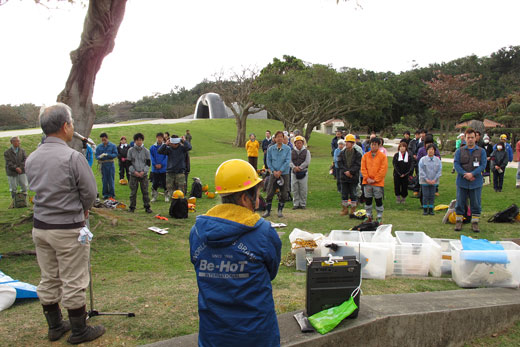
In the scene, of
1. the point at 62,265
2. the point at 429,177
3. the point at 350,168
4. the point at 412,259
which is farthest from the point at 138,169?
the point at 429,177

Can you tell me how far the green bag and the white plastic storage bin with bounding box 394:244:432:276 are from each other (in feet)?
7.58

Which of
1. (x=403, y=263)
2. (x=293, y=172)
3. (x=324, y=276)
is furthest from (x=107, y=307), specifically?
(x=293, y=172)

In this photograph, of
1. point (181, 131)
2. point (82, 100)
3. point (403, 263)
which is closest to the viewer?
point (403, 263)

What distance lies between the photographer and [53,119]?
10.3 ft

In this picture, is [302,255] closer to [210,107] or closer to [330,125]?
[210,107]

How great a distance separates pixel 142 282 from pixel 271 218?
463 centimetres

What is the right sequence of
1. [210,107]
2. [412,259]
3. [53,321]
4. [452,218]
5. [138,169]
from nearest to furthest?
[53,321] → [412,259] → [452,218] → [138,169] → [210,107]

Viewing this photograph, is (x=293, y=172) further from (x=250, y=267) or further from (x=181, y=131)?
(x=181, y=131)

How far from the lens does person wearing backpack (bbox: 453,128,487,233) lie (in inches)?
292

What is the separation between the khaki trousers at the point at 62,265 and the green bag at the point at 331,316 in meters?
1.99

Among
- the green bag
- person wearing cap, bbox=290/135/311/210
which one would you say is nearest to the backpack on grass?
person wearing cap, bbox=290/135/311/210

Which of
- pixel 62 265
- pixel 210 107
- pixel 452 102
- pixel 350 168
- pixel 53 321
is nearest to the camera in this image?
pixel 62 265

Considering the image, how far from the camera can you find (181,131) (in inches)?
1544

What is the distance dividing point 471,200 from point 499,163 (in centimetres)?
639
